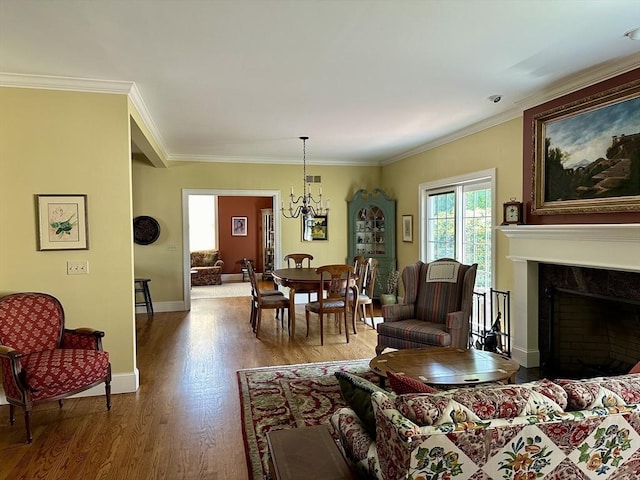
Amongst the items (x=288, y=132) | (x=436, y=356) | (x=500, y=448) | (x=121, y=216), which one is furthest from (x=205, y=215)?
(x=500, y=448)

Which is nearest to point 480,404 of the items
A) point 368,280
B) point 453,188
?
point 368,280

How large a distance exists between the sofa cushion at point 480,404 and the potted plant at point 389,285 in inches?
224

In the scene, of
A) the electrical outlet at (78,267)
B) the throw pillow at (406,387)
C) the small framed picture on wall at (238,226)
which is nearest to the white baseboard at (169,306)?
the electrical outlet at (78,267)

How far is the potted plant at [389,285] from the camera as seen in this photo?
707cm

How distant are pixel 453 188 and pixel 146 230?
4.89 meters

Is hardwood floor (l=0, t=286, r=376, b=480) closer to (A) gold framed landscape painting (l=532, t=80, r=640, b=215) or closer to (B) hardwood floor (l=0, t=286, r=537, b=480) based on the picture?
(B) hardwood floor (l=0, t=286, r=537, b=480)

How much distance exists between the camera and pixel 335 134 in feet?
18.5

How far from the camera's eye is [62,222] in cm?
348

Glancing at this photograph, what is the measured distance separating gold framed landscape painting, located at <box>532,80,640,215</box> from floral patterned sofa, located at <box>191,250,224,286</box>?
820 cm

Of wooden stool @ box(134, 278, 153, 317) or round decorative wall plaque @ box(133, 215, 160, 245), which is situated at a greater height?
round decorative wall plaque @ box(133, 215, 160, 245)

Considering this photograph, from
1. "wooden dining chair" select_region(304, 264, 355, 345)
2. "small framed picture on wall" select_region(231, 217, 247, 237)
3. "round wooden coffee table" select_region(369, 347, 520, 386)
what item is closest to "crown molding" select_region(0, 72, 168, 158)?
"wooden dining chair" select_region(304, 264, 355, 345)

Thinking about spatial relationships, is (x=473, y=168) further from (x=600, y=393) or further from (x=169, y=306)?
(x=169, y=306)

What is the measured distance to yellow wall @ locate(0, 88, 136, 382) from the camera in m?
3.40

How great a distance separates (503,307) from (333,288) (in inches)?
77.4
